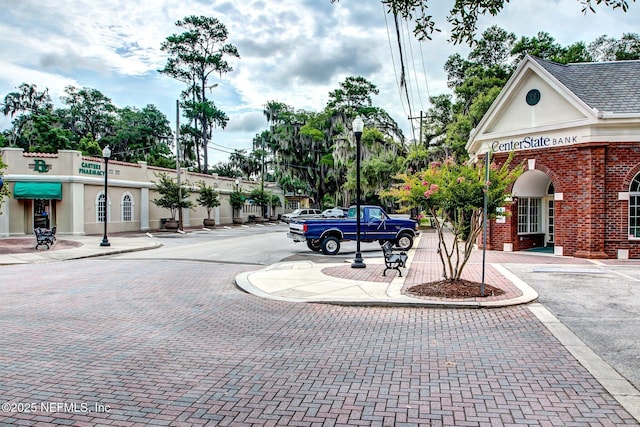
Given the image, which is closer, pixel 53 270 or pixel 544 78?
pixel 53 270

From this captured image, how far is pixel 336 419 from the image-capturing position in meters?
3.92

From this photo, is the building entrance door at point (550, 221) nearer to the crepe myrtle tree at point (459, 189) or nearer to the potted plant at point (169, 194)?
the crepe myrtle tree at point (459, 189)

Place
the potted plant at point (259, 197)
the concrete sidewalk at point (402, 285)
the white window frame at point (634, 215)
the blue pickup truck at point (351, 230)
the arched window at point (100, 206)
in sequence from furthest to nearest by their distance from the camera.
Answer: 1. the potted plant at point (259, 197)
2. the arched window at point (100, 206)
3. the blue pickup truck at point (351, 230)
4. the white window frame at point (634, 215)
5. the concrete sidewalk at point (402, 285)

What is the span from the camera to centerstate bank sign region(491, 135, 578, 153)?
53.8 ft

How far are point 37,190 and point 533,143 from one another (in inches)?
1015

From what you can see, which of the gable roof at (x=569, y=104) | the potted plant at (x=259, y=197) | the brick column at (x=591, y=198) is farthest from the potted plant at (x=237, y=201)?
the brick column at (x=591, y=198)

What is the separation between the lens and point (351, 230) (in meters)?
17.9

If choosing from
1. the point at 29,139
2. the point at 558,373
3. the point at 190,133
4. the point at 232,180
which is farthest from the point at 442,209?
the point at 29,139

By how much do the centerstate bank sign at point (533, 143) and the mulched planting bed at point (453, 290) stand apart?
28.7 ft

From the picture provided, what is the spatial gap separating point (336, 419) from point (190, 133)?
2220 inches

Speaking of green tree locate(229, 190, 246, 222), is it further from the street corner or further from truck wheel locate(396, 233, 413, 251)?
the street corner

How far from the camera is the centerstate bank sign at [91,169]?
27734 mm

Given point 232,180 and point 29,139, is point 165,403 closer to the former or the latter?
point 232,180

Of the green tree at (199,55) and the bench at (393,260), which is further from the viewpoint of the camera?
the green tree at (199,55)
